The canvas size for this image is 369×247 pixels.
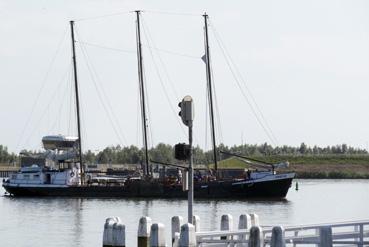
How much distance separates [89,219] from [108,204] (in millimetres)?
24264

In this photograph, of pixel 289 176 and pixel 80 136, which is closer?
pixel 289 176

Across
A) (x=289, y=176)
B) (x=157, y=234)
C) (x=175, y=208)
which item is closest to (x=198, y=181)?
(x=289, y=176)

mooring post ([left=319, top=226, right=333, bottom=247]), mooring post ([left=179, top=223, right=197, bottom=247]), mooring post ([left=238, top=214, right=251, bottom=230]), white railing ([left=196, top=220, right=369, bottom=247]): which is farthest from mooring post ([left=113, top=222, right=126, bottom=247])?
mooring post ([left=319, top=226, right=333, bottom=247])

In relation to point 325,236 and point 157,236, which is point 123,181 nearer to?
point 157,236

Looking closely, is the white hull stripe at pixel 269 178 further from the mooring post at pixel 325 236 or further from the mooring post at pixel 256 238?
the mooring post at pixel 256 238

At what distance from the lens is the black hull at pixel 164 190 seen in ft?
356

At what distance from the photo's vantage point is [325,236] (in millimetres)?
26609

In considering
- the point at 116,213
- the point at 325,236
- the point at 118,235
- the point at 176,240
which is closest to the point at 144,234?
the point at 118,235

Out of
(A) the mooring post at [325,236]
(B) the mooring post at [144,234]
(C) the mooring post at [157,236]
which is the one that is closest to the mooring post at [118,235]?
(C) the mooring post at [157,236]

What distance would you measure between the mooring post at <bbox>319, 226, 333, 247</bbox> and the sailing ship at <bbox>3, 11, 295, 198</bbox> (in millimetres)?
80875

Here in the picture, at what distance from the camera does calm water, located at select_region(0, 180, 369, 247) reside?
194 ft

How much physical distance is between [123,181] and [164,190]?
8.83m

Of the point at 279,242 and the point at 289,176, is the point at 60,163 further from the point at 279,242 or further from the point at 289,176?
the point at 279,242

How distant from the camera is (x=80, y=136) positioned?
11662cm
